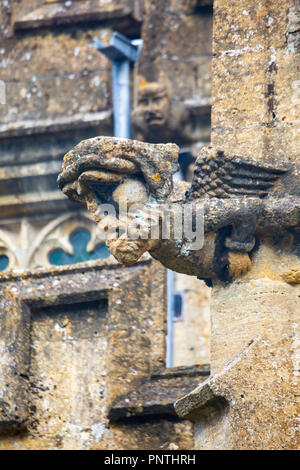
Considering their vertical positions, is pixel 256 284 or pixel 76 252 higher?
pixel 256 284

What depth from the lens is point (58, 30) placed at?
13.5m

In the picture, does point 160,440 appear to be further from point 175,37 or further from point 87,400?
point 175,37

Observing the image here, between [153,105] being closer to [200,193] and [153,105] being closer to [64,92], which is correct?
[64,92]

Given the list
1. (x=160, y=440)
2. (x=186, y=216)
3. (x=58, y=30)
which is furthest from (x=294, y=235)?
(x=58, y=30)

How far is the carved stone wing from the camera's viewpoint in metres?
8.05

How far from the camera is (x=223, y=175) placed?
8055mm

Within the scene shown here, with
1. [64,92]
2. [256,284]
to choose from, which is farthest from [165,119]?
[256,284]

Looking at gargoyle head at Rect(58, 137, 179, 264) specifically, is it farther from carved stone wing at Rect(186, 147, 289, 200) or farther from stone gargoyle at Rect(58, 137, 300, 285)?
carved stone wing at Rect(186, 147, 289, 200)

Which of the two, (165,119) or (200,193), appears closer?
(200,193)

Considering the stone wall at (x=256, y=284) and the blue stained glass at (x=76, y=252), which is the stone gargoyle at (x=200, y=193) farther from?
the blue stained glass at (x=76, y=252)

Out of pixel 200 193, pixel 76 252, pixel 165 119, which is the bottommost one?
pixel 76 252

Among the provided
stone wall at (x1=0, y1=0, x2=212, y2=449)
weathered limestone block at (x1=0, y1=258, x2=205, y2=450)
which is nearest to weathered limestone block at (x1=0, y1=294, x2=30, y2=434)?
weathered limestone block at (x1=0, y1=258, x2=205, y2=450)

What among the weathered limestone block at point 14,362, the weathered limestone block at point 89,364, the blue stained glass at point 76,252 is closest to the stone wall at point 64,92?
the blue stained glass at point 76,252

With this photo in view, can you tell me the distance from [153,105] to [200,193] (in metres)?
4.78
